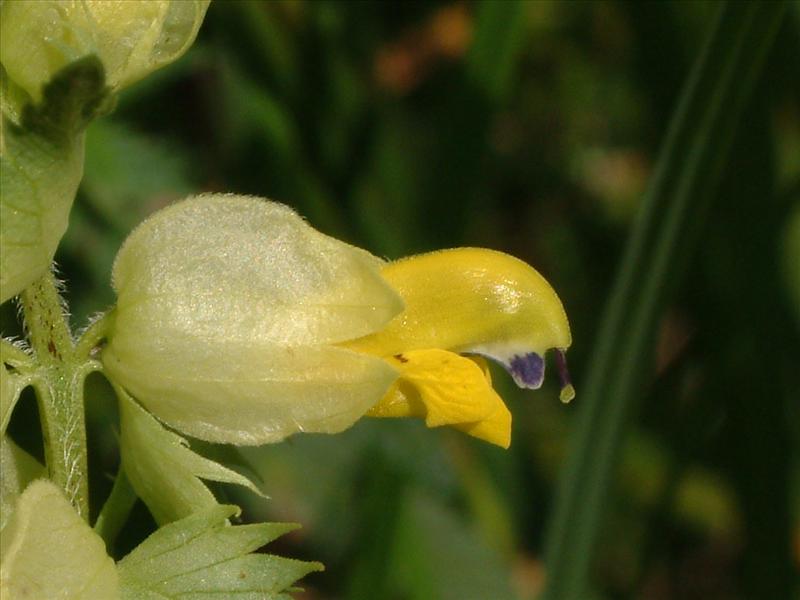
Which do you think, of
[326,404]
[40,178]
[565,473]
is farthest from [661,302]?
[40,178]

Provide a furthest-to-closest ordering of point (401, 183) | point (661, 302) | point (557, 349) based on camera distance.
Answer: point (401, 183)
point (661, 302)
point (557, 349)

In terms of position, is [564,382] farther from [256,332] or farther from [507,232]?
[507,232]

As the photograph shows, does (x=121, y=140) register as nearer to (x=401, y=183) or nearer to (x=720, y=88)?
(x=401, y=183)

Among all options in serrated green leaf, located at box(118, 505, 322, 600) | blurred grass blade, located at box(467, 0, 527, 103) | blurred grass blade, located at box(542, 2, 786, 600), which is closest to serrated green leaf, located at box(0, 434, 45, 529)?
serrated green leaf, located at box(118, 505, 322, 600)

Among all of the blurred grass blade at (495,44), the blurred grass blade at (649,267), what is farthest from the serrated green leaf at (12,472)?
the blurred grass blade at (495,44)

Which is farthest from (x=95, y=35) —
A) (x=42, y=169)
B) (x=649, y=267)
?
(x=649, y=267)

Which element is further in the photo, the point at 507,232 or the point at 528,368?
the point at 507,232
